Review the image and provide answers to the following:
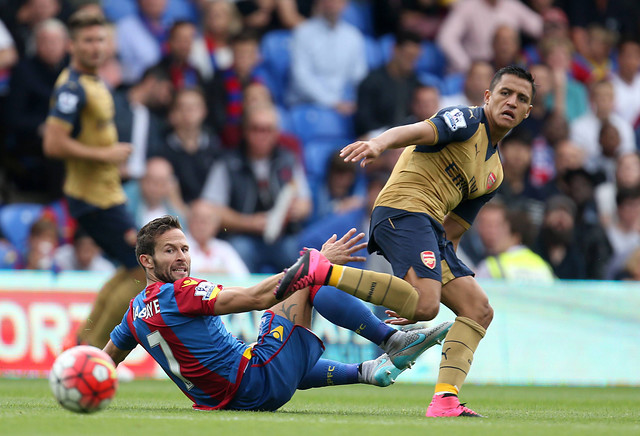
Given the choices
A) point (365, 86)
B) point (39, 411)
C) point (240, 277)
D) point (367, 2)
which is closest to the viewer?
point (39, 411)

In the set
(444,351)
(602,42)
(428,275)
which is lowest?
(444,351)

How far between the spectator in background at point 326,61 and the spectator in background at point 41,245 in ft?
13.1

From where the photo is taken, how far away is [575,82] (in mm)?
14766

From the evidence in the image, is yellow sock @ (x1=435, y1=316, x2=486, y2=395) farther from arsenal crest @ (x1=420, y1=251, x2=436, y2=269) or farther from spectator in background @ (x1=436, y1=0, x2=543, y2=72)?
Answer: spectator in background @ (x1=436, y1=0, x2=543, y2=72)

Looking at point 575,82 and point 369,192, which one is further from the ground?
point 575,82

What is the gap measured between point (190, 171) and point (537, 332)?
15.1 ft

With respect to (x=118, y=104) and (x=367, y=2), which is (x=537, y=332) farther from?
(x=367, y=2)

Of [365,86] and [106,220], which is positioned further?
[365,86]

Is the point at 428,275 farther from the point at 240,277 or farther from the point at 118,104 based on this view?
the point at 118,104

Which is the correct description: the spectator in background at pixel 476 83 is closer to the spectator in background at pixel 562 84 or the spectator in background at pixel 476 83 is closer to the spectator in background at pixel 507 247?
the spectator in background at pixel 562 84

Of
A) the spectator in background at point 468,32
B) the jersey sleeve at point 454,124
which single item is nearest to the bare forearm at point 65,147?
the jersey sleeve at point 454,124

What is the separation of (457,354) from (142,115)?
6966mm

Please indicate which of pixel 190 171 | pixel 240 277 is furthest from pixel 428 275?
pixel 190 171

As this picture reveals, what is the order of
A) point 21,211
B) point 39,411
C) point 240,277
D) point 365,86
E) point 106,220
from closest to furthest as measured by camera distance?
point 39,411 < point 106,220 < point 240,277 < point 21,211 < point 365,86
